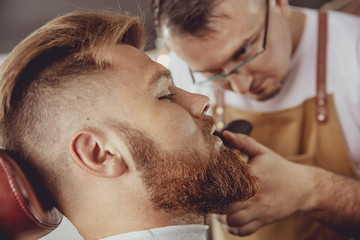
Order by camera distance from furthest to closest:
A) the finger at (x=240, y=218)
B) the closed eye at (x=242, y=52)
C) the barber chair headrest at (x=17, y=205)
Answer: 1. the closed eye at (x=242, y=52)
2. the finger at (x=240, y=218)
3. the barber chair headrest at (x=17, y=205)

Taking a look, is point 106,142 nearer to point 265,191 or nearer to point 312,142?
point 265,191

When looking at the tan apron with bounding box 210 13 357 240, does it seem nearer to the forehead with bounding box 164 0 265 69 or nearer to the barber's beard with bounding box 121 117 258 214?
the forehead with bounding box 164 0 265 69

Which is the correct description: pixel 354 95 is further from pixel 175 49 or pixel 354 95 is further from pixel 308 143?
pixel 175 49

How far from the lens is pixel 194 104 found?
1.39 meters

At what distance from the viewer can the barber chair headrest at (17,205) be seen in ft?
3.49

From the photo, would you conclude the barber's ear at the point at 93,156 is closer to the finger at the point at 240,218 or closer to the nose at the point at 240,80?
the finger at the point at 240,218

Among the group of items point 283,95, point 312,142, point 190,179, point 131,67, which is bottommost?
point 312,142

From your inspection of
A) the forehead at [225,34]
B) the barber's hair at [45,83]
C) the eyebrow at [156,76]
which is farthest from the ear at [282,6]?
the barber's hair at [45,83]

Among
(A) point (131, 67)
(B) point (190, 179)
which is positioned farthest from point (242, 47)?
(B) point (190, 179)

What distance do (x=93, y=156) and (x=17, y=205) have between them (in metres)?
0.28

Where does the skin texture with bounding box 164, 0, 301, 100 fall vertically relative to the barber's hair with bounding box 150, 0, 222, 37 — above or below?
below

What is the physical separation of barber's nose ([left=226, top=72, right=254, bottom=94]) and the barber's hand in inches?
15.6

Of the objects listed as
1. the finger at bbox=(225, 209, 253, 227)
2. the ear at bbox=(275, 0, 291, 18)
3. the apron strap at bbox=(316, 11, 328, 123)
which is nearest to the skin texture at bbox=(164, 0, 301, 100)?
the ear at bbox=(275, 0, 291, 18)

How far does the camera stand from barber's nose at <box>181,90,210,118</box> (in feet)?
4.50
